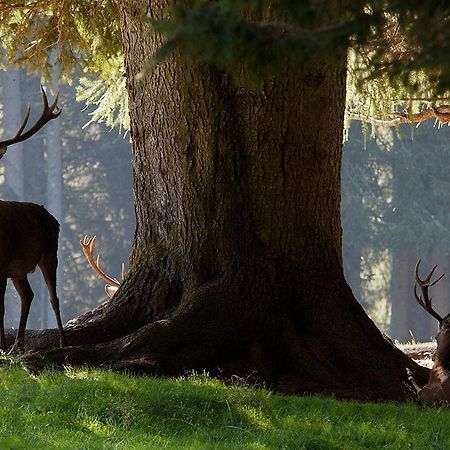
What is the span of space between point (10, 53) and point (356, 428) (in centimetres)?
743

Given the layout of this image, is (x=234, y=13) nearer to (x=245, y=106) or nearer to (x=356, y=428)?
(x=356, y=428)

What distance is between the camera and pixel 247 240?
29.2 feet

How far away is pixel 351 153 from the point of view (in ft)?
117

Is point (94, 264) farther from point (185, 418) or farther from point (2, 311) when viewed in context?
point (185, 418)

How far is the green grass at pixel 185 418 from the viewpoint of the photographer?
6.39 m

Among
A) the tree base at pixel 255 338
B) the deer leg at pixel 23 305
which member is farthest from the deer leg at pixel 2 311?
the tree base at pixel 255 338

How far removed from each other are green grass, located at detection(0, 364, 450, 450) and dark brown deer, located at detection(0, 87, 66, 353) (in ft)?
3.77

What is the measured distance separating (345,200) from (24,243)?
27403 mm

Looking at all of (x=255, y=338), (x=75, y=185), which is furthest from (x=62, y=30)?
(x=75, y=185)

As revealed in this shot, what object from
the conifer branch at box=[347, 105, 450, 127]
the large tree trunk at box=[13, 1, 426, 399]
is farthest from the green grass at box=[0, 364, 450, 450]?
the conifer branch at box=[347, 105, 450, 127]

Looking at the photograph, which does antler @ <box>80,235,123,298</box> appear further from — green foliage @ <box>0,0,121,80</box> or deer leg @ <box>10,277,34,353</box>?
deer leg @ <box>10,277,34,353</box>

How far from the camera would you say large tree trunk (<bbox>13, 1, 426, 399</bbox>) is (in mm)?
8578

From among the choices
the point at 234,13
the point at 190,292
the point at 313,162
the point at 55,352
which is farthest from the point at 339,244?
the point at 234,13

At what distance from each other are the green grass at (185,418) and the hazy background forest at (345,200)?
87.4 feet
